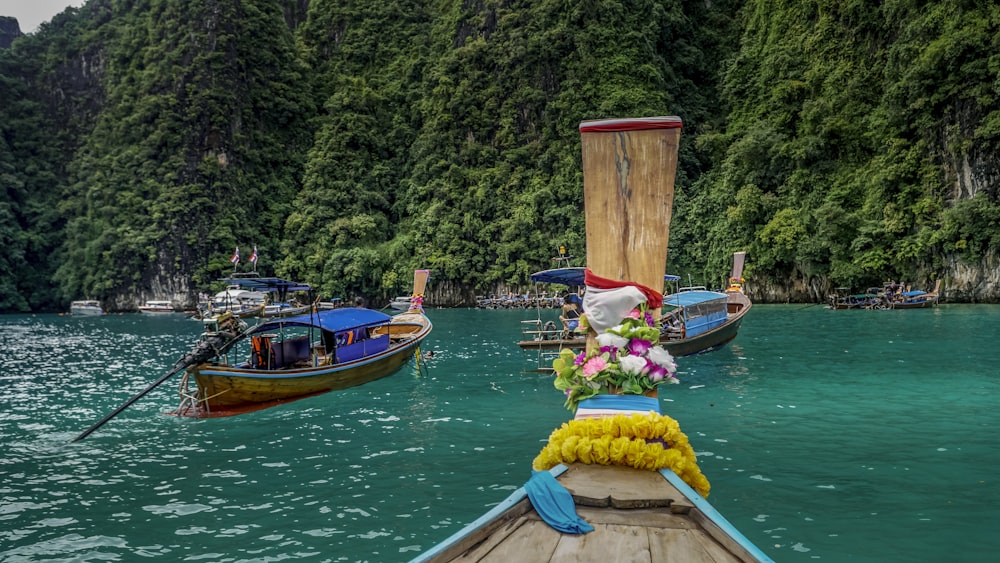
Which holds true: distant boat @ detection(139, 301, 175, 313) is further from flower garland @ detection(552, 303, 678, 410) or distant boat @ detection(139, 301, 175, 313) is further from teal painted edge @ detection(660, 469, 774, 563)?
teal painted edge @ detection(660, 469, 774, 563)

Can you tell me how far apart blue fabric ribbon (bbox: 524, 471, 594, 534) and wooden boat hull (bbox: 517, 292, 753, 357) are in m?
14.7

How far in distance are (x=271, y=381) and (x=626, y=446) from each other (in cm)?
1195

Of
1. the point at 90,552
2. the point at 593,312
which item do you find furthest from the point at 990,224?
the point at 90,552

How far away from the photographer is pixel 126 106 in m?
79.6

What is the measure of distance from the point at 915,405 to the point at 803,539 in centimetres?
763

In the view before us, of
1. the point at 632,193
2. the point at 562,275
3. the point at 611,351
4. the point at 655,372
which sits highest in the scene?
the point at 632,193

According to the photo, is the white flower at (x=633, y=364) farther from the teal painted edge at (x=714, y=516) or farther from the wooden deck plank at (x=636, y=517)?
the wooden deck plank at (x=636, y=517)

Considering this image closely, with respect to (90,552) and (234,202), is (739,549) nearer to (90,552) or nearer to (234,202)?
(90,552)

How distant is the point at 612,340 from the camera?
A: 4.44 meters

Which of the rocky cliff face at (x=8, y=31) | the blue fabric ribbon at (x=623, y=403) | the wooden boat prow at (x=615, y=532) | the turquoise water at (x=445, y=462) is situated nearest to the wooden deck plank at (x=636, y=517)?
the wooden boat prow at (x=615, y=532)

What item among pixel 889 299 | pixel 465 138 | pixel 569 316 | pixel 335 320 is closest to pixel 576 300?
pixel 569 316

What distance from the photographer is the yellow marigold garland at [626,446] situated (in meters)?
3.72

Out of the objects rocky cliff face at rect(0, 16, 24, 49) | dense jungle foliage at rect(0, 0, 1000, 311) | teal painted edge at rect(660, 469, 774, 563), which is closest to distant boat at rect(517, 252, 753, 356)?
teal painted edge at rect(660, 469, 774, 563)

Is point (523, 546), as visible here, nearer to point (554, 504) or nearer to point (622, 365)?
point (554, 504)
